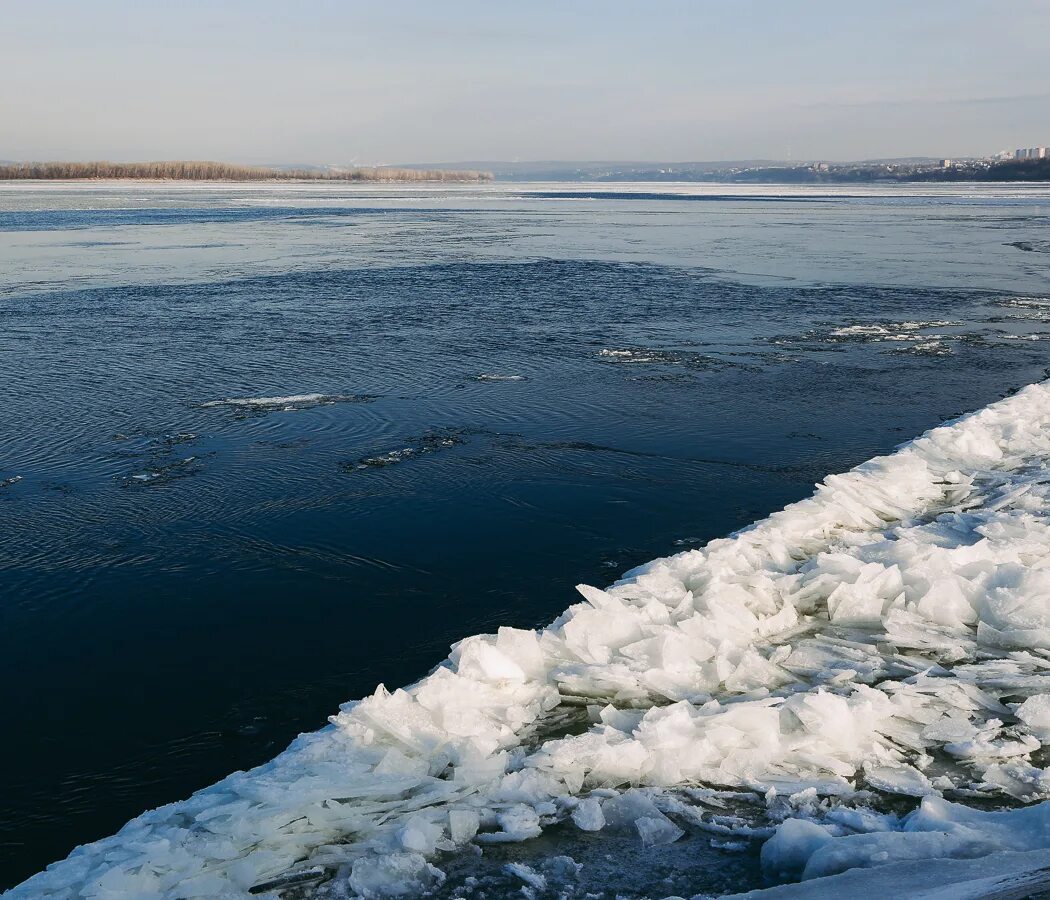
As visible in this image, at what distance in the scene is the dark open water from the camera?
13.8 feet

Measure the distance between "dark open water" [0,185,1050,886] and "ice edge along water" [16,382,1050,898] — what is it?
52 centimetres

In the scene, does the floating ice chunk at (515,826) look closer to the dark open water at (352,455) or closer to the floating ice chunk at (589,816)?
the floating ice chunk at (589,816)

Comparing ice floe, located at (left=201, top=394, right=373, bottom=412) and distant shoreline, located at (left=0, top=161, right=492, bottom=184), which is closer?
ice floe, located at (left=201, top=394, right=373, bottom=412)

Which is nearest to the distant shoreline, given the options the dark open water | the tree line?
the tree line

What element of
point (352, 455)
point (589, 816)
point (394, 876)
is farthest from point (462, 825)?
point (352, 455)

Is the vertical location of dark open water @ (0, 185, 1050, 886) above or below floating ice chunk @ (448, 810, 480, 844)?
above

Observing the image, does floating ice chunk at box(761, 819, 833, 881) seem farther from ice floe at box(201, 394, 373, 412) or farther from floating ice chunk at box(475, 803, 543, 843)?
ice floe at box(201, 394, 373, 412)

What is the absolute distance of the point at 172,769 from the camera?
12.0ft

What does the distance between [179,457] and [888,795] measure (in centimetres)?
A: 530

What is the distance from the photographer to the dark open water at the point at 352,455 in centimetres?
420

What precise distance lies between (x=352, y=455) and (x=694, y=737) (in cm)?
416

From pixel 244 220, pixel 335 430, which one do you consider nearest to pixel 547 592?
pixel 335 430

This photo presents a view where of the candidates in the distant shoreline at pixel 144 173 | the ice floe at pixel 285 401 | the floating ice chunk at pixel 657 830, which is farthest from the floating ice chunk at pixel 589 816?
the distant shoreline at pixel 144 173

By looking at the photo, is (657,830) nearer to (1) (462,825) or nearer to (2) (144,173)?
(1) (462,825)
